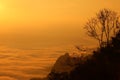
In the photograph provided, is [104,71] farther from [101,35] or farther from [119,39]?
[101,35]

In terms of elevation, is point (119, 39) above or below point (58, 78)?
above

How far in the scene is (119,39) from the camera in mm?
21797

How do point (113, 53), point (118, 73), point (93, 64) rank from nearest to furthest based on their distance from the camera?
1. point (118, 73)
2. point (93, 64)
3. point (113, 53)

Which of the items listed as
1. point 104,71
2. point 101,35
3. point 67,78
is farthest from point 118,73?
point 101,35

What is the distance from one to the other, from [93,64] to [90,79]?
1784 millimetres

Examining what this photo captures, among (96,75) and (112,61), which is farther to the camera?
(112,61)

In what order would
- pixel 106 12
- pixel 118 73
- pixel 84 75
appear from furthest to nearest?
pixel 106 12 → pixel 84 75 → pixel 118 73

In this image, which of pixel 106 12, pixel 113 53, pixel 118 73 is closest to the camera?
pixel 118 73

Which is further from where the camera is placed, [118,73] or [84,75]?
[84,75]

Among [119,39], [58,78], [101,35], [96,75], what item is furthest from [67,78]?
[101,35]

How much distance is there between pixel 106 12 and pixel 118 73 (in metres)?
19.5

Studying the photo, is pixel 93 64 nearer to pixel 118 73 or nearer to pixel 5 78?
pixel 118 73

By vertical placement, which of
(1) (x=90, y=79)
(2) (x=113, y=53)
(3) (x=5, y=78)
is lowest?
(1) (x=90, y=79)

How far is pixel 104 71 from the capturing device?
49.9ft
